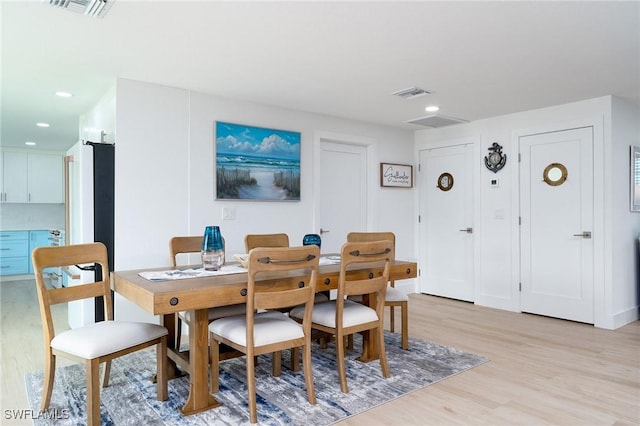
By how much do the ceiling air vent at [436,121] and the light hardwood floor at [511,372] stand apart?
2232mm

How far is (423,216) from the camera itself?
19.1 ft

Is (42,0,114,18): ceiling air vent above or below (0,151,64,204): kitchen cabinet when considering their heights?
above

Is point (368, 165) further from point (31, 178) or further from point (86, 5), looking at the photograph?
point (31, 178)

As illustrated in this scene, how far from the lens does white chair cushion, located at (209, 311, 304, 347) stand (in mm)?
2279

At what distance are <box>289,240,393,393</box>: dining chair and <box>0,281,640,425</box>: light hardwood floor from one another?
1.35 feet

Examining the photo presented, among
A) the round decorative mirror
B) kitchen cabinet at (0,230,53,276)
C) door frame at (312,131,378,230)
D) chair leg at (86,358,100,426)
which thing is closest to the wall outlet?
door frame at (312,131,378,230)

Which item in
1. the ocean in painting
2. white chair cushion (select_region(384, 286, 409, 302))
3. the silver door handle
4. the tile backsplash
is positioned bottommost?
white chair cushion (select_region(384, 286, 409, 302))

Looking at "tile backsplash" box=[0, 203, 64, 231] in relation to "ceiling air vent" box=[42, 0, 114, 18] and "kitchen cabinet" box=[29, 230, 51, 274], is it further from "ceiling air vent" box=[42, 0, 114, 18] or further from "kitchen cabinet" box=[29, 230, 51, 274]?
"ceiling air vent" box=[42, 0, 114, 18]

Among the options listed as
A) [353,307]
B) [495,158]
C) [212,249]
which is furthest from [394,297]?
[495,158]

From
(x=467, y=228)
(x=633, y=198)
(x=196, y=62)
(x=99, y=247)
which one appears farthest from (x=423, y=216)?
(x=99, y=247)

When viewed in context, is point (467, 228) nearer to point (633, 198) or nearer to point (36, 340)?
point (633, 198)

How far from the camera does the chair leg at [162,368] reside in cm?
242

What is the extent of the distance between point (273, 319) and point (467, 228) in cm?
355

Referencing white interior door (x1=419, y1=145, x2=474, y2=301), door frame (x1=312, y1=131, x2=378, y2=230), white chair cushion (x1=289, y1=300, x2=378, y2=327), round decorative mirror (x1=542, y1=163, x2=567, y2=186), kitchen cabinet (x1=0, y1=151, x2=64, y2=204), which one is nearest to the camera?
white chair cushion (x1=289, y1=300, x2=378, y2=327)
